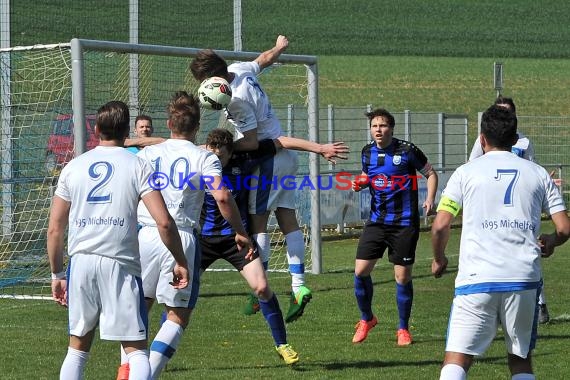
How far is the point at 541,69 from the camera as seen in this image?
159 feet

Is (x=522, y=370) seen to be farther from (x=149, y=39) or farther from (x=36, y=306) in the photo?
(x=149, y=39)

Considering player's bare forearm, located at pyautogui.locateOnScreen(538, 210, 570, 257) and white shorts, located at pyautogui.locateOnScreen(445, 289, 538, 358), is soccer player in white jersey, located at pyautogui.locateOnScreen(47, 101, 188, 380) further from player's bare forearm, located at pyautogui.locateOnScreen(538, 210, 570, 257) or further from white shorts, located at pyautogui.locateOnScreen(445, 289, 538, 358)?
player's bare forearm, located at pyautogui.locateOnScreen(538, 210, 570, 257)

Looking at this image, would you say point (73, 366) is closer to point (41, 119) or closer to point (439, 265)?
point (439, 265)

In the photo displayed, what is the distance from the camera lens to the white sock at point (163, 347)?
23.7 feet

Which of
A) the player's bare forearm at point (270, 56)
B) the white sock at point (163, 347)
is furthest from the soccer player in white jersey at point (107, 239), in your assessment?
the player's bare forearm at point (270, 56)

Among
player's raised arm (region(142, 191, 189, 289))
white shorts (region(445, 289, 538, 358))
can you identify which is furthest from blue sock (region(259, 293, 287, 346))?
white shorts (region(445, 289, 538, 358))

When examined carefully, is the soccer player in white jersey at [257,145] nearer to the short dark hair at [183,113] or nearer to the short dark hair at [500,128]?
the short dark hair at [183,113]

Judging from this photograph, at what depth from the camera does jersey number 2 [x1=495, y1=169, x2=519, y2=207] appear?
6094 mm

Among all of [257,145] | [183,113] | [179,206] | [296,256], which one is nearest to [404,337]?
[296,256]

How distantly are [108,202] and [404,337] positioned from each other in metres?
4.01

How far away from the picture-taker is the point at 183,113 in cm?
738

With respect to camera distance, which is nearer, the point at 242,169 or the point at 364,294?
the point at 242,169

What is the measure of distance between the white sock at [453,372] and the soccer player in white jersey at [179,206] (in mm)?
1984

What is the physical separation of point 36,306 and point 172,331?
5087 mm
